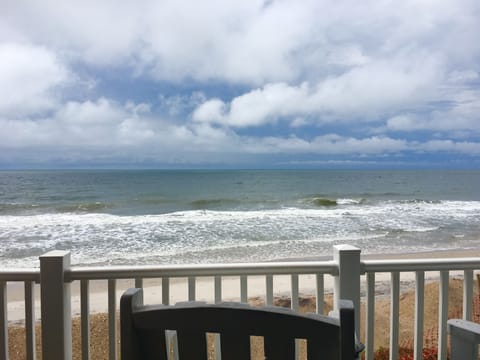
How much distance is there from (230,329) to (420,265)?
125 cm

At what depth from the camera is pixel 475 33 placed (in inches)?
200

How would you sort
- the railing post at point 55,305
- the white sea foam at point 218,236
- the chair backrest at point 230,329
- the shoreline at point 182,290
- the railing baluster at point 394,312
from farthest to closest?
the white sea foam at point 218,236 → the shoreline at point 182,290 → the railing baluster at point 394,312 → the railing post at point 55,305 → the chair backrest at point 230,329

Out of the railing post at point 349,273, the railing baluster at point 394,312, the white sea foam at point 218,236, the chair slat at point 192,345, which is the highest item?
the chair slat at point 192,345

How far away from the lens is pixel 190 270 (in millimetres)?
1490

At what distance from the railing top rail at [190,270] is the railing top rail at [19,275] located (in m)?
0.14

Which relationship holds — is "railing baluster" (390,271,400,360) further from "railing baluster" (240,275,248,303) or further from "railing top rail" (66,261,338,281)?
"railing baluster" (240,275,248,303)

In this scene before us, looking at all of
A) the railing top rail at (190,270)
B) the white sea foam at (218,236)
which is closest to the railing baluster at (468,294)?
the railing top rail at (190,270)

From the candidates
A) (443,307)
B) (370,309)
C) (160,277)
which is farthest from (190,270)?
(443,307)

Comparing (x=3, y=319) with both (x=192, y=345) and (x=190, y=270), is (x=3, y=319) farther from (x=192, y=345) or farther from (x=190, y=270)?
(x=192, y=345)

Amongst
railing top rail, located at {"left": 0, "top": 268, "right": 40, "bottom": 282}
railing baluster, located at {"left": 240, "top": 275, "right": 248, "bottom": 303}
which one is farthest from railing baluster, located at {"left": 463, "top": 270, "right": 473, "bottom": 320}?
railing top rail, located at {"left": 0, "top": 268, "right": 40, "bottom": 282}

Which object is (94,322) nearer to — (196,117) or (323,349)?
(323,349)

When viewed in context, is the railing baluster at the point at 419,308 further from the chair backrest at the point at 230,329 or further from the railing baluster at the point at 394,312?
the chair backrest at the point at 230,329

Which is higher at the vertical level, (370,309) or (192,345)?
(192,345)

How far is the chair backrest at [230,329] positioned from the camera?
66 cm
